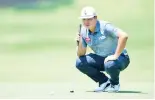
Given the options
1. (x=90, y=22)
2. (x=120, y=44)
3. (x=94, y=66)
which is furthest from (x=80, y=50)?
(x=120, y=44)

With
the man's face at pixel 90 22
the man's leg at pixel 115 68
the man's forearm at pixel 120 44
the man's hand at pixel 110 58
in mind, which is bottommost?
the man's leg at pixel 115 68

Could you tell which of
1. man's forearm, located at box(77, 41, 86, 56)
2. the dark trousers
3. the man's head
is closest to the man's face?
the man's head

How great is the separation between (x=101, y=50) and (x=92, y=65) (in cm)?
25

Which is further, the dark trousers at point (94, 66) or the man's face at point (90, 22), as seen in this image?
the dark trousers at point (94, 66)

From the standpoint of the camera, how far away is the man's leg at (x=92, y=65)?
226 inches

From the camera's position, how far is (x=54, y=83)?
6453 mm

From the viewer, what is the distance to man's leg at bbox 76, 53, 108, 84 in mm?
5738

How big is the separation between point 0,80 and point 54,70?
72 centimetres

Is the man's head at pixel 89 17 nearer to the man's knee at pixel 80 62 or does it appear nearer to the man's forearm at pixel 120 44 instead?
the man's forearm at pixel 120 44

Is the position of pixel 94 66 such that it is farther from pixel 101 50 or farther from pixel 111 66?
pixel 111 66

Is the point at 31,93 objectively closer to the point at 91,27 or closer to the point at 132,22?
the point at 91,27

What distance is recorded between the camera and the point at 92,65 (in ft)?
18.9

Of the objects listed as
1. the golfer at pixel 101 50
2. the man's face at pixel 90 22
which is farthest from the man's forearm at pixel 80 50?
the man's face at pixel 90 22

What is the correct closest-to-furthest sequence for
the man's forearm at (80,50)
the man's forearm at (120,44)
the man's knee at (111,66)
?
the man's forearm at (120,44)
the man's knee at (111,66)
the man's forearm at (80,50)
